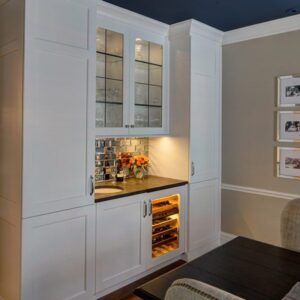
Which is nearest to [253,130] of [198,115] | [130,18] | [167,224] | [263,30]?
[198,115]

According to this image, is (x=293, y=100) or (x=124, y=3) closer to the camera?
(x=124, y=3)

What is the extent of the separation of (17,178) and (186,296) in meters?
1.63

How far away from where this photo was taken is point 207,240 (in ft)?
11.6

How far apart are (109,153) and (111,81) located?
0.78 metres

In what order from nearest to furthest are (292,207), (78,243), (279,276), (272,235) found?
(279,276)
(292,207)
(78,243)
(272,235)

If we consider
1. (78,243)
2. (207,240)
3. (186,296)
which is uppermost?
(186,296)

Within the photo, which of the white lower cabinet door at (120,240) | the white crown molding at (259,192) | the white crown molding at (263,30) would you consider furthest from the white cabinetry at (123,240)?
the white crown molding at (263,30)

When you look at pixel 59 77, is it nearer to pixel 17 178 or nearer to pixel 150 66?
pixel 17 178

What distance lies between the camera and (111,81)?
Result: 2.82 meters

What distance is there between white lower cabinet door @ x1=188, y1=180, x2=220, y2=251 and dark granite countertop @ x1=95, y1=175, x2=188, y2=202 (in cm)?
27

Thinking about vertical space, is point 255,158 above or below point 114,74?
below

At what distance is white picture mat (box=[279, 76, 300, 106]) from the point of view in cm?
307

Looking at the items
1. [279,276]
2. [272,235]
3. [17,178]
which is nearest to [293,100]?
[272,235]

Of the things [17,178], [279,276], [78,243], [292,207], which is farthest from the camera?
[78,243]
